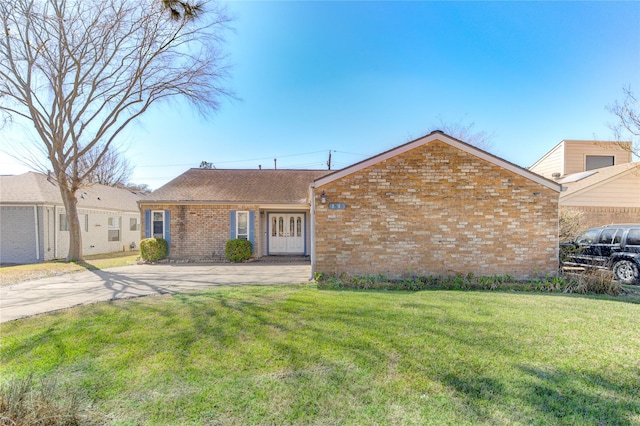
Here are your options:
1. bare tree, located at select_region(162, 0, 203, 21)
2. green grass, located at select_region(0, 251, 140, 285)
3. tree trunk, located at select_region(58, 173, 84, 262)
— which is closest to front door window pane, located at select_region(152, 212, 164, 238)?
green grass, located at select_region(0, 251, 140, 285)

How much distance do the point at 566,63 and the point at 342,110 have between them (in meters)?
9.51

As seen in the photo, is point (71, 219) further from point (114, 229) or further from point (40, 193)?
point (114, 229)

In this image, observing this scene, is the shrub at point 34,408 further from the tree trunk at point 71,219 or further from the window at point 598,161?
the window at point 598,161

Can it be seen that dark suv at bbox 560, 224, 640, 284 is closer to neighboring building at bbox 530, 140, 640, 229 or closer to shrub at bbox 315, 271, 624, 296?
shrub at bbox 315, 271, 624, 296

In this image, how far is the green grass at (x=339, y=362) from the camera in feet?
8.71

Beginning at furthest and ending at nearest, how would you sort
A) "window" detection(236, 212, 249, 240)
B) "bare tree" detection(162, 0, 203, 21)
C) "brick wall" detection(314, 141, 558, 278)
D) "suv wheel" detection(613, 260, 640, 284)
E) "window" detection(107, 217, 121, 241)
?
"window" detection(107, 217, 121, 241)
"window" detection(236, 212, 249, 240)
"bare tree" detection(162, 0, 203, 21)
"brick wall" detection(314, 141, 558, 278)
"suv wheel" detection(613, 260, 640, 284)

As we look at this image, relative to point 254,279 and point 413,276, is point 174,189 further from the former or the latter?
point 413,276

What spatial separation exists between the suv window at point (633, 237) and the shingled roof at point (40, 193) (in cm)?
1904

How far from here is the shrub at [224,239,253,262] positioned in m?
12.9

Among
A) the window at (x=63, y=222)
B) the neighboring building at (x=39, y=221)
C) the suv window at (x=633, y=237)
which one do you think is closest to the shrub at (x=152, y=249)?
the neighboring building at (x=39, y=221)

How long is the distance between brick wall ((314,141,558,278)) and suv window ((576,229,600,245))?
181 centimetres

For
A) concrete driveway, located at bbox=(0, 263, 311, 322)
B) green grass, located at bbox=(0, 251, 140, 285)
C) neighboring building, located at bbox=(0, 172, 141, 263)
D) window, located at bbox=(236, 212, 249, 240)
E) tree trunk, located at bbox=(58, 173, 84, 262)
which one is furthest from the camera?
window, located at bbox=(236, 212, 249, 240)

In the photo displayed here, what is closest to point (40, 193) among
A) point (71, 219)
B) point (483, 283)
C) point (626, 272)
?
point (71, 219)

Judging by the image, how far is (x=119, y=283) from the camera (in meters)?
8.56
